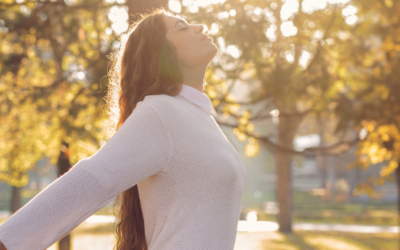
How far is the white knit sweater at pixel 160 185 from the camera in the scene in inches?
39.8

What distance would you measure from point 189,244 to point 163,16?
2.88ft

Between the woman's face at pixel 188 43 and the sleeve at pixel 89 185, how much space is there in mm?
451

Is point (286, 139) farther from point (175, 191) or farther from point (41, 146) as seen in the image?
point (175, 191)

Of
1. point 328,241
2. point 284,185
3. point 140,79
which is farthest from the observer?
point 284,185

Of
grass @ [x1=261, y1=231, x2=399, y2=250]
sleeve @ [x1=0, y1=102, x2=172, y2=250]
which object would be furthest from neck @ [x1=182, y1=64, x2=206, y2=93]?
grass @ [x1=261, y1=231, x2=399, y2=250]

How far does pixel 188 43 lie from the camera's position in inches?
61.9

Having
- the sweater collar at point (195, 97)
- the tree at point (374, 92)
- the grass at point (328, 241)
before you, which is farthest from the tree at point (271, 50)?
the grass at point (328, 241)

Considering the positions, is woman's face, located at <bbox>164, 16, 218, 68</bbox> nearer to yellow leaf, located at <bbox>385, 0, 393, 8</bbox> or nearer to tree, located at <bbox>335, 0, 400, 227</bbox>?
tree, located at <bbox>335, 0, 400, 227</bbox>

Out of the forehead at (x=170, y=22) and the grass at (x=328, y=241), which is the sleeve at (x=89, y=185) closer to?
the forehead at (x=170, y=22)

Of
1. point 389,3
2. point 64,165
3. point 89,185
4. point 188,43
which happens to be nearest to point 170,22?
point 188,43

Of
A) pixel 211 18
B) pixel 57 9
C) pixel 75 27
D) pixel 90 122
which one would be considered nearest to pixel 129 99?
pixel 211 18

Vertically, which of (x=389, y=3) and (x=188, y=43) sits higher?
(x=389, y=3)

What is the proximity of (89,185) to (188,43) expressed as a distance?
75 centimetres

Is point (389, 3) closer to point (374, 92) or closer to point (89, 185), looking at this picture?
point (374, 92)
